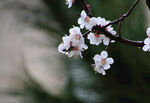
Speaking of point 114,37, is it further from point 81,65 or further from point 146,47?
point 81,65

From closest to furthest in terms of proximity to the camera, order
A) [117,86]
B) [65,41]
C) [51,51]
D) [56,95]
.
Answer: [65,41], [117,86], [56,95], [51,51]

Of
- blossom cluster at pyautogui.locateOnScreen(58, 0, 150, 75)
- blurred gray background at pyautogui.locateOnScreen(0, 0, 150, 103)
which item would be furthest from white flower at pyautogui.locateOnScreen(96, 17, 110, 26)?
blurred gray background at pyautogui.locateOnScreen(0, 0, 150, 103)

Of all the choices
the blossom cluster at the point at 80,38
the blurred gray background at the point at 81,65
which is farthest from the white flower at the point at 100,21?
the blurred gray background at the point at 81,65

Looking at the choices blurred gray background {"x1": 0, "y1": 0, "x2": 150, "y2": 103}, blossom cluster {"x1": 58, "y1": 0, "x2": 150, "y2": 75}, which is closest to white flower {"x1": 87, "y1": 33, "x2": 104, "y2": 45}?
Answer: blossom cluster {"x1": 58, "y1": 0, "x2": 150, "y2": 75}

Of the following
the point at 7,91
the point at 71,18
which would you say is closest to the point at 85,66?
the point at 71,18

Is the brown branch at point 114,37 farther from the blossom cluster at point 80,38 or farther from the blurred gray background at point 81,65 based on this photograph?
the blurred gray background at point 81,65

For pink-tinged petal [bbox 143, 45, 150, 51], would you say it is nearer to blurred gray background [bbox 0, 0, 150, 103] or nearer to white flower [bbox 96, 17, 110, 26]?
white flower [bbox 96, 17, 110, 26]

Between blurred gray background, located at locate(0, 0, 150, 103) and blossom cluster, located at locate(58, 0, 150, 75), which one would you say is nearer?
blossom cluster, located at locate(58, 0, 150, 75)

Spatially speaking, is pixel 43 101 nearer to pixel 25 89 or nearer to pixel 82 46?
pixel 25 89

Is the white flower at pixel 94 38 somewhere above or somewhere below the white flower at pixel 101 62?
above

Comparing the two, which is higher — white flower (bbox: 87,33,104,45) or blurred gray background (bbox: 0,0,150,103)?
blurred gray background (bbox: 0,0,150,103)

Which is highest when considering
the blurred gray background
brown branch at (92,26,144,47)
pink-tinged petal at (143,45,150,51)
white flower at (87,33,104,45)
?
the blurred gray background
